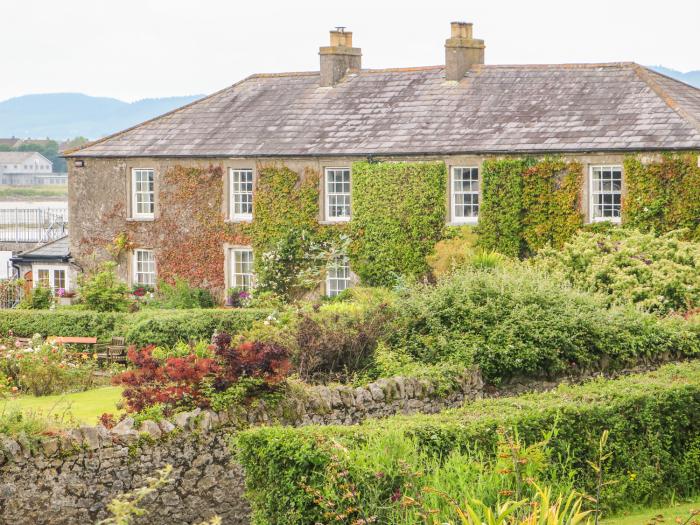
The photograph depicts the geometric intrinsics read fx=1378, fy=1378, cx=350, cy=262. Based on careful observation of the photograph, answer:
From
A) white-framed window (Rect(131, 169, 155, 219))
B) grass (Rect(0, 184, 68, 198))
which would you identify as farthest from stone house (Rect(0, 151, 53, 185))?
white-framed window (Rect(131, 169, 155, 219))

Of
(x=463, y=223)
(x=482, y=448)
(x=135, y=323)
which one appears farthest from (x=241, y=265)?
(x=482, y=448)

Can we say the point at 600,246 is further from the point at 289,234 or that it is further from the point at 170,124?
the point at 170,124

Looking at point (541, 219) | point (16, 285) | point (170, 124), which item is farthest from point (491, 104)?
point (16, 285)

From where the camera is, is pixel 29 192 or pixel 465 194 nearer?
pixel 465 194

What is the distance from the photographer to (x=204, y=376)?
1723 cm

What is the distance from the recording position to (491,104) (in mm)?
35875

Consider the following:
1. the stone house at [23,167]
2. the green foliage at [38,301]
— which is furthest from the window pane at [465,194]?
the stone house at [23,167]

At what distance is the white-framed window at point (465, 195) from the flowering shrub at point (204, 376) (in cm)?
1742

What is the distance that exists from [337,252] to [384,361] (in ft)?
51.5

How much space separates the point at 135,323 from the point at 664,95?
45.4ft

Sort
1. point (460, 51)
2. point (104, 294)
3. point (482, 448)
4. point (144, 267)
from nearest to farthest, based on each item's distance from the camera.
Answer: point (482, 448) < point (104, 294) < point (460, 51) < point (144, 267)

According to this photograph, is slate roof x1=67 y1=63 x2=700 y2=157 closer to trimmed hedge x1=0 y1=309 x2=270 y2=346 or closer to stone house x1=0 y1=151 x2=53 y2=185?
trimmed hedge x1=0 y1=309 x2=270 y2=346

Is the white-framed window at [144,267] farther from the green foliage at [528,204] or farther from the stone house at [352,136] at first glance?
the green foliage at [528,204]

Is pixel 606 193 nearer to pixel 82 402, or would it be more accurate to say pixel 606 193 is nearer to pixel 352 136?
pixel 352 136
